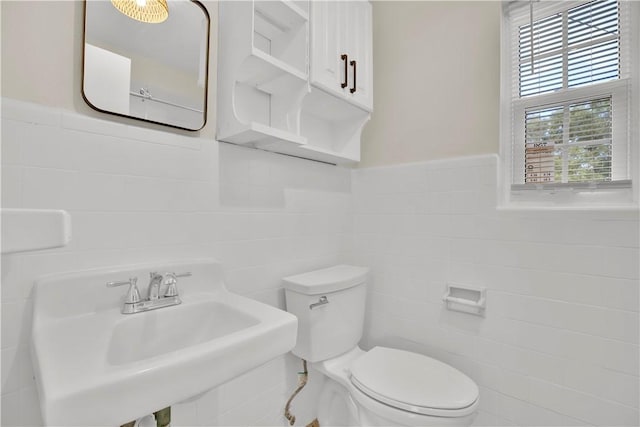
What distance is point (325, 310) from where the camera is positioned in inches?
53.5

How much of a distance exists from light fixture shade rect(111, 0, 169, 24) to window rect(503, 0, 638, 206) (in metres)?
1.41

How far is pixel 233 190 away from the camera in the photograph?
1.24 meters

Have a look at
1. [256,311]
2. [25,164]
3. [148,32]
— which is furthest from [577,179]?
[25,164]

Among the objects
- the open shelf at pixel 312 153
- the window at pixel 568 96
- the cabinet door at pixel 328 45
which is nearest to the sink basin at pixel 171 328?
the open shelf at pixel 312 153

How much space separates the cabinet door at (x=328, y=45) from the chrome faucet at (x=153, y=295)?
96cm

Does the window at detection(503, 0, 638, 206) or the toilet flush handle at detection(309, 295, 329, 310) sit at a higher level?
the window at detection(503, 0, 638, 206)

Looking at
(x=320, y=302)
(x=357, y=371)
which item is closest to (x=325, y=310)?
(x=320, y=302)

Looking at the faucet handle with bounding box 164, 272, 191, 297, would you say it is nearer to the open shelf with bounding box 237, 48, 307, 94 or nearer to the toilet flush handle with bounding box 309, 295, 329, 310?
the toilet flush handle with bounding box 309, 295, 329, 310

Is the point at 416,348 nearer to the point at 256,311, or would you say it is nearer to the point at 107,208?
the point at 256,311

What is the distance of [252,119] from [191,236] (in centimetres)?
58

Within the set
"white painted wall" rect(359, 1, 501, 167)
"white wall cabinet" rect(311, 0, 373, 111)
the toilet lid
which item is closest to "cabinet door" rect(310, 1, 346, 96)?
"white wall cabinet" rect(311, 0, 373, 111)

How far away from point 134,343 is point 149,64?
0.89 m

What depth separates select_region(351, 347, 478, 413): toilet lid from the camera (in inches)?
41.0

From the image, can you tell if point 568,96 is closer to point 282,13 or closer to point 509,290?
point 509,290
